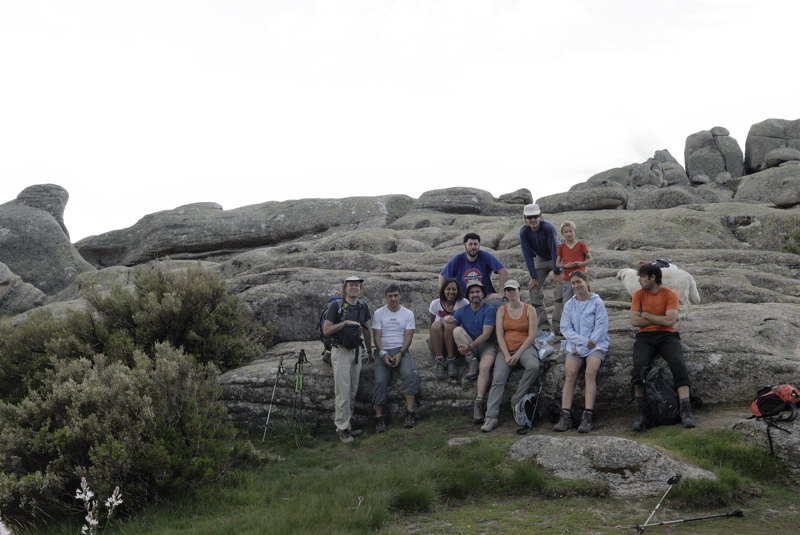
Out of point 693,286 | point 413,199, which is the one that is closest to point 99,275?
point 413,199

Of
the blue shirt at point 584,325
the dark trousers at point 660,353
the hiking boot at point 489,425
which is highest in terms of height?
the blue shirt at point 584,325

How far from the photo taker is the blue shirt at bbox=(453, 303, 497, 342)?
12625mm

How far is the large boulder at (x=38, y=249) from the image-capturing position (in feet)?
146

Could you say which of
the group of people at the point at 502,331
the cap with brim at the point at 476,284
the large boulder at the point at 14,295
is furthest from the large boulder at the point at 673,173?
the cap with brim at the point at 476,284

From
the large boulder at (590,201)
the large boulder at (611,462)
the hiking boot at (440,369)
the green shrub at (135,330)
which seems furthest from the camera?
the large boulder at (590,201)

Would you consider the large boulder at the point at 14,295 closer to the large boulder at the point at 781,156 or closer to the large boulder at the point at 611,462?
the large boulder at the point at 611,462

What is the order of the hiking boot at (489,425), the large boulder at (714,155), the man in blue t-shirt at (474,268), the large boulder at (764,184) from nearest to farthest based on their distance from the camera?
1. the hiking boot at (489,425)
2. the man in blue t-shirt at (474,268)
3. the large boulder at (764,184)
4. the large boulder at (714,155)

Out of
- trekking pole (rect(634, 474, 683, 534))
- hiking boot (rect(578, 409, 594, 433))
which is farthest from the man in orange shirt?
trekking pole (rect(634, 474, 683, 534))

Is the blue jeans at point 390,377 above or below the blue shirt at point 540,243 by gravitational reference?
Answer: below

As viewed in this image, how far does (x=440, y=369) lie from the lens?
13133 mm

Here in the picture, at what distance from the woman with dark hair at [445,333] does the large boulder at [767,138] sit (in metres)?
77.6

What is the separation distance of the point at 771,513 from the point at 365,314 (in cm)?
819

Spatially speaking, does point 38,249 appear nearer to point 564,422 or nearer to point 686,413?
point 564,422

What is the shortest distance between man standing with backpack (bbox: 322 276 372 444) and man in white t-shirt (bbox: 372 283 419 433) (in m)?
0.40
